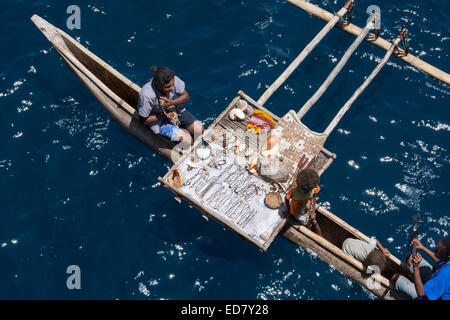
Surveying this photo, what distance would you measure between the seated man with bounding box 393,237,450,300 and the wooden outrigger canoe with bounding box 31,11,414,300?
1.18 feet

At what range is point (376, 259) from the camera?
902cm

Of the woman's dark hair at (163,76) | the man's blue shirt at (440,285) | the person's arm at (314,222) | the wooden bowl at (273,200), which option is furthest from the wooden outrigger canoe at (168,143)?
the woman's dark hair at (163,76)

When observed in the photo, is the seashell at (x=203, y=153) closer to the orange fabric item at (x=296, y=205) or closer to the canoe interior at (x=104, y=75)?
the orange fabric item at (x=296, y=205)

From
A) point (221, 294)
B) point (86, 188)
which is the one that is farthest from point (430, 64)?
point (86, 188)

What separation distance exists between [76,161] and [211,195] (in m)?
4.37

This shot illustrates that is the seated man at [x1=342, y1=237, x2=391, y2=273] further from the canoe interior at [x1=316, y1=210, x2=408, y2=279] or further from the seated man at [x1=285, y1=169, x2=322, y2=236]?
the seated man at [x1=285, y1=169, x2=322, y2=236]

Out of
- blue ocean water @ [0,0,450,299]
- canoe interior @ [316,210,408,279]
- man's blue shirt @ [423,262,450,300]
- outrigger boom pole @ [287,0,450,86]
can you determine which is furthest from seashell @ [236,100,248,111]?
man's blue shirt @ [423,262,450,300]

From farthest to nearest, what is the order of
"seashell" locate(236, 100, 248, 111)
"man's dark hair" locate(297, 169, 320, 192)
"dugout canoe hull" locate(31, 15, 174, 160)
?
"dugout canoe hull" locate(31, 15, 174, 160) < "seashell" locate(236, 100, 248, 111) < "man's dark hair" locate(297, 169, 320, 192)

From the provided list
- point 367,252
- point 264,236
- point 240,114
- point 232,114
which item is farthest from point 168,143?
point 367,252

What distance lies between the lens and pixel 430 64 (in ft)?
43.5

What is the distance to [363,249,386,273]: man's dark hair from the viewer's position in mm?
9031

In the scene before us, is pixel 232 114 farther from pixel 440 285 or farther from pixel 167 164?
pixel 440 285

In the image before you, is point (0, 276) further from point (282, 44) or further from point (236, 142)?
point (282, 44)

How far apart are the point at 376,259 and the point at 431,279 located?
112cm
